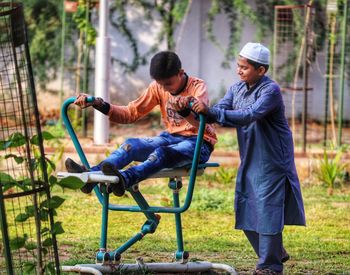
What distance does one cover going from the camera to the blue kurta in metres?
6.12

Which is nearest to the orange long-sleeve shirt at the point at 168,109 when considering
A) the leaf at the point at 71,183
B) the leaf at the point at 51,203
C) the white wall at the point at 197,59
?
the leaf at the point at 71,183

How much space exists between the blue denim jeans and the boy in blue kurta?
1.01ft

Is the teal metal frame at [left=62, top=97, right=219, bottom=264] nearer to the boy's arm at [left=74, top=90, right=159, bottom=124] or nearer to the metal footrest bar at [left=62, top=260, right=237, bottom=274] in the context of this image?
the metal footrest bar at [left=62, top=260, right=237, bottom=274]

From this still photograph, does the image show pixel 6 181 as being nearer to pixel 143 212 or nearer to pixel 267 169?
pixel 143 212

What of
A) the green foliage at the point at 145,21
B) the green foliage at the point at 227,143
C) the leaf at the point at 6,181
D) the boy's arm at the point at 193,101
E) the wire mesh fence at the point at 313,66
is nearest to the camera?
the leaf at the point at 6,181

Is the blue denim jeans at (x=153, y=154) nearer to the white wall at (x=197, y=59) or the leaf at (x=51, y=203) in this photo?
the leaf at (x=51, y=203)

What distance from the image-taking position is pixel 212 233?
833 centimetres

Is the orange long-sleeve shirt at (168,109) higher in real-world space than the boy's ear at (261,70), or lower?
lower

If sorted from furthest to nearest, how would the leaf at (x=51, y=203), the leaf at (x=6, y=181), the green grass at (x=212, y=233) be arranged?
the green grass at (x=212, y=233)
the leaf at (x=51, y=203)
the leaf at (x=6, y=181)

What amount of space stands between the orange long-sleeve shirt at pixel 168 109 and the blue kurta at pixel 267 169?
190 mm

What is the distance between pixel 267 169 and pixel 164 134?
0.74 m

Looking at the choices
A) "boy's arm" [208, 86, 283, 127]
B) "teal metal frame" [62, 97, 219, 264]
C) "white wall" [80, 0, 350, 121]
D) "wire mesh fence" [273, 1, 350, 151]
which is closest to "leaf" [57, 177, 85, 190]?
"teal metal frame" [62, 97, 219, 264]

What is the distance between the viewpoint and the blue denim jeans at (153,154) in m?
6.02

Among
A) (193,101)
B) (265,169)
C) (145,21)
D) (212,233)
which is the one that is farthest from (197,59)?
(193,101)
